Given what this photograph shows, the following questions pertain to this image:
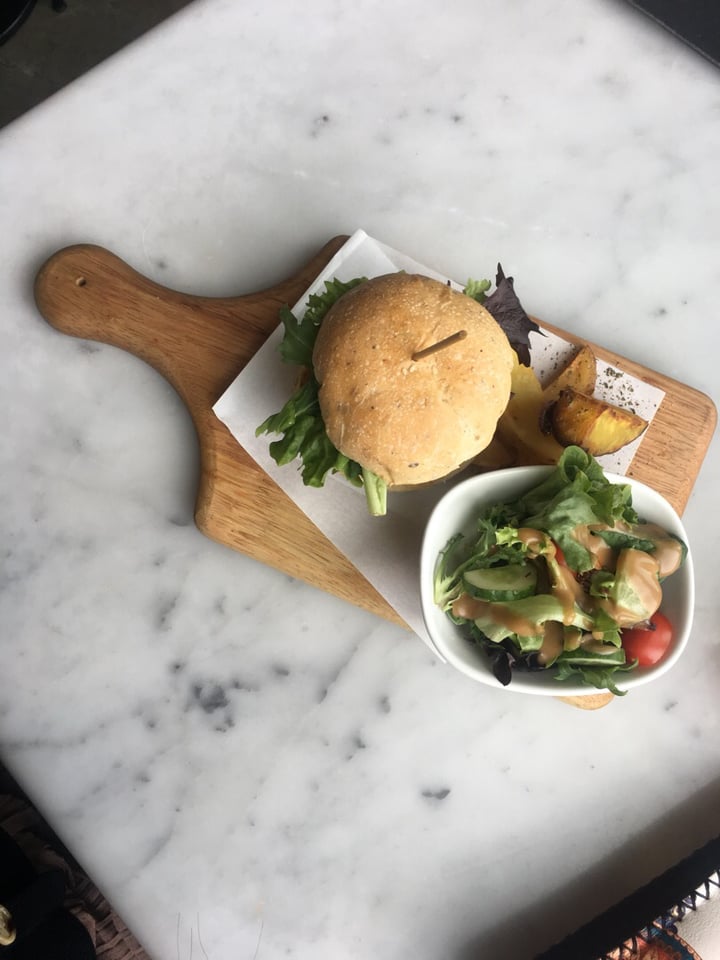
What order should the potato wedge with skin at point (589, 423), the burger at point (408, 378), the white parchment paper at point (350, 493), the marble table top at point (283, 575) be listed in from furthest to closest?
the marble table top at point (283, 575) → the white parchment paper at point (350, 493) → the potato wedge with skin at point (589, 423) → the burger at point (408, 378)

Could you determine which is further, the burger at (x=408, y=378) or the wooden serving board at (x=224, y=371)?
the wooden serving board at (x=224, y=371)

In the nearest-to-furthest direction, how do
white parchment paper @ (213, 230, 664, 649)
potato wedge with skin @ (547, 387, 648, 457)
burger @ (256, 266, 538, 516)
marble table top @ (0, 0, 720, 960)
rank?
burger @ (256, 266, 538, 516)
potato wedge with skin @ (547, 387, 648, 457)
white parchment paper @ (213, 230, 664, 649)
marble table top @ (0, 0, 720, 960)

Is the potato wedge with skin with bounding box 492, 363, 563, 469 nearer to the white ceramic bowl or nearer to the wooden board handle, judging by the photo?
the white ceramic bowl

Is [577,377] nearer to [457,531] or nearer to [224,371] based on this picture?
[457,531]

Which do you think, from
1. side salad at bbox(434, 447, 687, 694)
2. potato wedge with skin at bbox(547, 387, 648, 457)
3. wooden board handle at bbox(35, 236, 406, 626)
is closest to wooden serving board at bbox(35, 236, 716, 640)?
wooden board handle at bbox(35, 236, 406, 626)

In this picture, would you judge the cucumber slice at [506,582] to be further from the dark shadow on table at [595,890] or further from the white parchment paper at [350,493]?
the dark shadow on table at [595,890]

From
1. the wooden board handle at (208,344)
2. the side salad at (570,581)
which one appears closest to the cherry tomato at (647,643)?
the side salad at (570,581)
